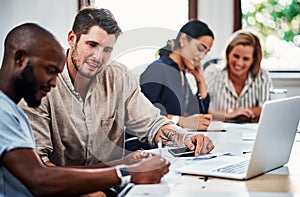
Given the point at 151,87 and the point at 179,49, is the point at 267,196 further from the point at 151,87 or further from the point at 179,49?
the point at 179,49

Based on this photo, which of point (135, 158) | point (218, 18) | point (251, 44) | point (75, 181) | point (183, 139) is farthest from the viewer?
point (218, 18)

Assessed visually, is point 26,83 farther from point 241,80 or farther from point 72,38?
point 241,80

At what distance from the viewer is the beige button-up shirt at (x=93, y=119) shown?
2.12 metres

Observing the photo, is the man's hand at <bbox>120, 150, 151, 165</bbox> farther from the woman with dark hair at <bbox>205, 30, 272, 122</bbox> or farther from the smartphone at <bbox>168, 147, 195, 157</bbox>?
the woman with dark hair at <bbox>205, 30, 272, 122</bbox>

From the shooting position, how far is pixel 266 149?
1.71 m

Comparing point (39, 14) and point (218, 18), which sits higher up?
point (39, 14)

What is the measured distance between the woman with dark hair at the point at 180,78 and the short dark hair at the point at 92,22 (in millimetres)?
717

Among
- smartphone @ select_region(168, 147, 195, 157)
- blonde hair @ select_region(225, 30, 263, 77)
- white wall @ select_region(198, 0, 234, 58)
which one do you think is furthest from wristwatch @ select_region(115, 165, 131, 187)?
white wall @ select_region(198, 0, 234, 58)

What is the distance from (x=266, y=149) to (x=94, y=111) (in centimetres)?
88

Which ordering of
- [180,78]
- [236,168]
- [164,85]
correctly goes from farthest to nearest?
[180,78], [164,85], [236,168]

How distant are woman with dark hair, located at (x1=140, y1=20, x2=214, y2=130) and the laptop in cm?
98

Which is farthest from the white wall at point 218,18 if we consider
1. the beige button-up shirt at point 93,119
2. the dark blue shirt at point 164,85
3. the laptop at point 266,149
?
the laptop at point 266,149

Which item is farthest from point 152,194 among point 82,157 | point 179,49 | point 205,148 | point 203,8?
point 203,8

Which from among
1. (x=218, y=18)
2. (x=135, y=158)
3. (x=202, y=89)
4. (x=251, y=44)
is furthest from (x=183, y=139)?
(x=218, y=18)
